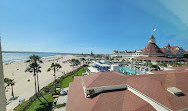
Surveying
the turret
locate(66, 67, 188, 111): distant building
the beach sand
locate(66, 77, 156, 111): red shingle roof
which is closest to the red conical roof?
the turret

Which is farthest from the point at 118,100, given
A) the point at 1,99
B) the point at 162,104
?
the point at 1,99

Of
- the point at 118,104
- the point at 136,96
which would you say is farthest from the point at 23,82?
the point at 136,96

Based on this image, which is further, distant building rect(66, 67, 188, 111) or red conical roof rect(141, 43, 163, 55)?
red conical roof rect(141, 43, 163, 55)

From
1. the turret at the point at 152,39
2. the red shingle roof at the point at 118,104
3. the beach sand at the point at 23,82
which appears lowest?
the beach sand at the point at 23,82

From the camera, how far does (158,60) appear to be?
50.6 meters

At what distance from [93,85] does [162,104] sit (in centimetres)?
769

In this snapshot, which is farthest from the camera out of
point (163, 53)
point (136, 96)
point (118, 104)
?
point (163, 53)

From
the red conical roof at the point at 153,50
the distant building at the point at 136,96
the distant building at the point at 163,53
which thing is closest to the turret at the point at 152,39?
the distant building at the point at 163,53

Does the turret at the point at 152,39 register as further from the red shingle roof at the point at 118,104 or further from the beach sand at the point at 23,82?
the red shingle roof at the point at 118,104

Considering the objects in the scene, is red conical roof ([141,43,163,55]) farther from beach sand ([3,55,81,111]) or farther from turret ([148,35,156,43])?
beach sand ([3,55,81,111])

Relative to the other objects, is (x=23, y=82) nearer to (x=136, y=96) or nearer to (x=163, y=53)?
(x=136, y=96)

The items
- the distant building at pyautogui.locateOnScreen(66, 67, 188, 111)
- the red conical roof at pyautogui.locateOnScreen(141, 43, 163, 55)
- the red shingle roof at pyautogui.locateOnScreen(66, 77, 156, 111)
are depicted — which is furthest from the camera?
the red conical roof at pyautogui.locateOnScreen(141, 43, 163, 55)

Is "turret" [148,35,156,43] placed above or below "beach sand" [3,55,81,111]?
above

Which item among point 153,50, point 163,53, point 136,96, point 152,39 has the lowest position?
point 136,96
